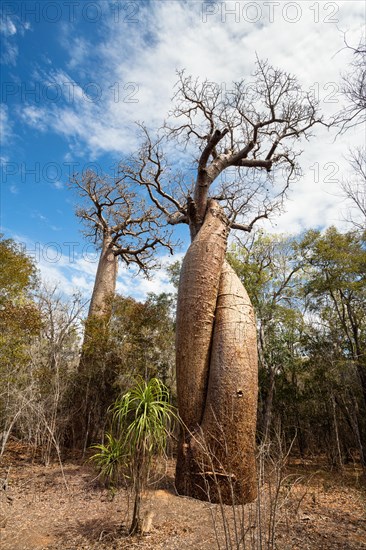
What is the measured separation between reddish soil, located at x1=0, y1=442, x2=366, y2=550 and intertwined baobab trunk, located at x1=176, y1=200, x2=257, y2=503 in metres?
0.28

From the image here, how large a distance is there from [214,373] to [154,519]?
1486 mm

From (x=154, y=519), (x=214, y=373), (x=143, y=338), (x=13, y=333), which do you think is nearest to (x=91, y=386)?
(x=143, y=338)

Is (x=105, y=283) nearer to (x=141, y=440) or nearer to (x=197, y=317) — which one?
Answer: (x=197, y=317)

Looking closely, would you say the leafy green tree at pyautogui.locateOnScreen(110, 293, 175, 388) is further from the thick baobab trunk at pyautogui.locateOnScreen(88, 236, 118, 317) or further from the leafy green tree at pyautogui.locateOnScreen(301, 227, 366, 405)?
the leafy green tree at pyautogui.locateOnScreen(301, 227, 366, 405)

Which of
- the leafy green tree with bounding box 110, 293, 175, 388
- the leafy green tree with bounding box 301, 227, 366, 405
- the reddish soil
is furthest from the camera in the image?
the leafy green tree with bounding box 301, 227, 366, 405

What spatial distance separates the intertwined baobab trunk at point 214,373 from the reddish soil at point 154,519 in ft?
0.93

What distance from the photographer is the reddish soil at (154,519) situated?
252cm

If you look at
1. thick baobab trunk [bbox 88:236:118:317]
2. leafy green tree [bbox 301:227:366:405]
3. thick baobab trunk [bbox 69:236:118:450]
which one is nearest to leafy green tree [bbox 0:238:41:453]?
thick baobab trunk [bbox 69:236:118:450]

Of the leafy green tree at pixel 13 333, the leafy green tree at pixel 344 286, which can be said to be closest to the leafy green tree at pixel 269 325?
the leafy green tree at pixel 344 286

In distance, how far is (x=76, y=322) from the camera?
684 cm

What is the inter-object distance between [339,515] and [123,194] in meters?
8.13

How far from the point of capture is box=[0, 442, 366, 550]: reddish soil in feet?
8.27

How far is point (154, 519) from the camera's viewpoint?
295 centimetres

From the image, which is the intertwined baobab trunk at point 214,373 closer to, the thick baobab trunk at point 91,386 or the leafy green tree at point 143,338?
the leafy green tree at point 143,338
